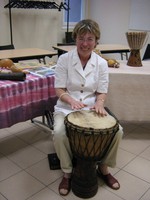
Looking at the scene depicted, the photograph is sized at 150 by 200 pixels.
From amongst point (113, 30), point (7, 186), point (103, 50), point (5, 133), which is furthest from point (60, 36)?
point (7, 186)

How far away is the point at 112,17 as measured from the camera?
17.4 feet

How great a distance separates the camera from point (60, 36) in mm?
5277

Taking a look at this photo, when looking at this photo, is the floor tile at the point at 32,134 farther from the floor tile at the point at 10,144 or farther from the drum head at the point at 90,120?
the drum head at the point at 90,120

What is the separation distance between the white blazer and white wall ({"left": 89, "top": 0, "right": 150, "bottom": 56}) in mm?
3754

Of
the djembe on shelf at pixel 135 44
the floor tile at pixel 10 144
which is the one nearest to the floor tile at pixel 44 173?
the floor tile at pixel 10 144

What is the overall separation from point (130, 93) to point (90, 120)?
2.93ft

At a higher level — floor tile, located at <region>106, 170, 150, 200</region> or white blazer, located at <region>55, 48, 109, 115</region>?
white blazer, located at <region>55, 48, 109, 115</region>

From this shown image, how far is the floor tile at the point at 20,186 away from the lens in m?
1.62

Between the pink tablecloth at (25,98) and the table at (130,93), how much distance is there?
604 millimetres

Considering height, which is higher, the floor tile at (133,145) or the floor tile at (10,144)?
the floor tile at (10,144)

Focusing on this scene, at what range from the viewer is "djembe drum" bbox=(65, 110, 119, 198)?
143 cm

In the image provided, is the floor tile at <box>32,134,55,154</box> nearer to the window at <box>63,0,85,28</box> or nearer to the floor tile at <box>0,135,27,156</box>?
the floor tile at <box>0,135,27,156</box>

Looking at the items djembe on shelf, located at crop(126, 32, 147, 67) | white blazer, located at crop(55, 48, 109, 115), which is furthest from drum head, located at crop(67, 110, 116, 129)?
djembe on shelf, located at crop(126, 32, 147, 67)

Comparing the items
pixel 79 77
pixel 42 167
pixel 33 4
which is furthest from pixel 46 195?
pixel 33 4
